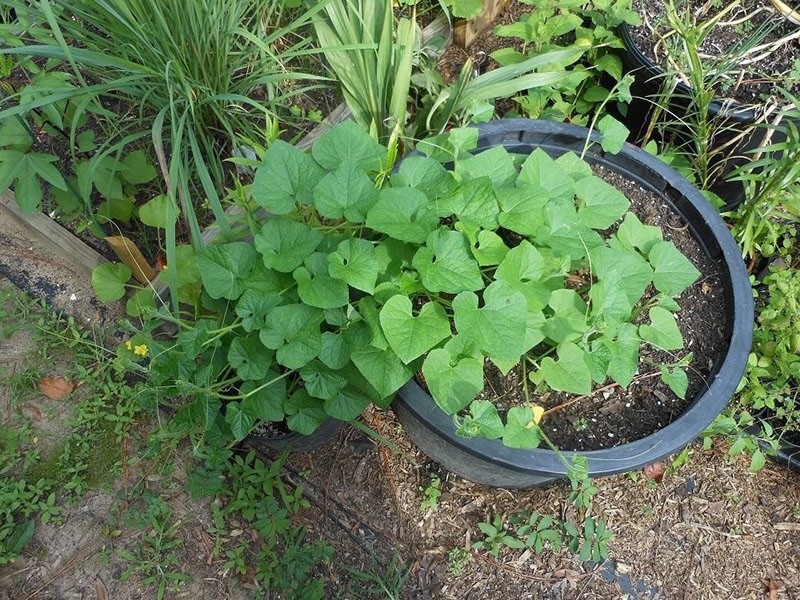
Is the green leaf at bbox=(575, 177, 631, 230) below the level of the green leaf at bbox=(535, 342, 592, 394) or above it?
above

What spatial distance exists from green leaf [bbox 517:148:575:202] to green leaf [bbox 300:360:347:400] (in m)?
→ 0.59

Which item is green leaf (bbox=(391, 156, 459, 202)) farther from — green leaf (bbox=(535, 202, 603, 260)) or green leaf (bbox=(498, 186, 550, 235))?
green leaf (bbox=(535, 202, 603, 260))

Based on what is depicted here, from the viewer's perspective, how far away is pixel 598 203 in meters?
1.39

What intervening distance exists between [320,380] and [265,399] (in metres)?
0.16

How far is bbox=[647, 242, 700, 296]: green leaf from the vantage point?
1.35 m

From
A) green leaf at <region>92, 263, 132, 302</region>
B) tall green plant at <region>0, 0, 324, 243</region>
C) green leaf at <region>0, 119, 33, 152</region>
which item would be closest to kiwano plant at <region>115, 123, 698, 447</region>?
tall green plant at <region>0, 0, 324, 243</region>

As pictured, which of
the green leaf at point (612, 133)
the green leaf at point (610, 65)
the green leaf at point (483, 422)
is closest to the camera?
the green leaf at point (483, 422)

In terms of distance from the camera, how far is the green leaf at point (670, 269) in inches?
53.3

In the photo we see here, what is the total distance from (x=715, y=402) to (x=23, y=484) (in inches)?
73.2

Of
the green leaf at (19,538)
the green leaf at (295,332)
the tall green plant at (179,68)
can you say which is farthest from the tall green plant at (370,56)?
the green leaf at (19,538)

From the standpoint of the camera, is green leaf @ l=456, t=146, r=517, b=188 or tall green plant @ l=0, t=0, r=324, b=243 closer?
green leaf @ l=456, t=146, r=517, b=188

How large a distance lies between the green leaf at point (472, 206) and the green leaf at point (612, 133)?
0.39 metres

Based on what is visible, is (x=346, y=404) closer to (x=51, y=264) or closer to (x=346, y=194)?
(x=346, y=194)

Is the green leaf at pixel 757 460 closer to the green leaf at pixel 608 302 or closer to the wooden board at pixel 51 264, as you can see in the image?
the green leaf at pixel 608 302
